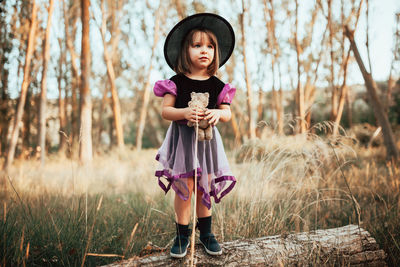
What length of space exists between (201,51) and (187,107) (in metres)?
0.43

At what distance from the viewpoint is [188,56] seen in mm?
2049

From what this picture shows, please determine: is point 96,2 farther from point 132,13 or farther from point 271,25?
point 271,25

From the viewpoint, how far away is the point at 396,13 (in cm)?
834

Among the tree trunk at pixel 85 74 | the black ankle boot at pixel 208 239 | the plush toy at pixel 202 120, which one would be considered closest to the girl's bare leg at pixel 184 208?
the black ankle boot at pixel 208 239

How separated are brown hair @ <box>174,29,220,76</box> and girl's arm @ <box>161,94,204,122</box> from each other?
0.26 meters

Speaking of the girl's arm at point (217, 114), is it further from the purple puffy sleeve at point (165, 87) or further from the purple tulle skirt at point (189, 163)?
the purple puffy sleeve at point (165, 87)

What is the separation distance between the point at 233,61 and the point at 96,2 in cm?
859

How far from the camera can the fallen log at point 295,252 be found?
1.77 metres

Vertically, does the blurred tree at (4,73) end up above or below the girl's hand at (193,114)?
above

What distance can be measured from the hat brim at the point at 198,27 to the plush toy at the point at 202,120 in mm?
410

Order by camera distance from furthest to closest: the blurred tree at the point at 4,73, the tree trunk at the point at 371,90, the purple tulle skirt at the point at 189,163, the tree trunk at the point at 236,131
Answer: the blurred tree at the point at 4,73 < the tree trunk at the point at 371,90 < the tree trunk at the point at 236,131 < the purple tulle skirt at the point at 189,163

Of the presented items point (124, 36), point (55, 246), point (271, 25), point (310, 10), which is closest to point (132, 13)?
point (124, 36)

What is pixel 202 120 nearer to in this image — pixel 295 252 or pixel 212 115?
pixel 212 115

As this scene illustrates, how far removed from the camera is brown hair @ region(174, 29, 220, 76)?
203 cm
